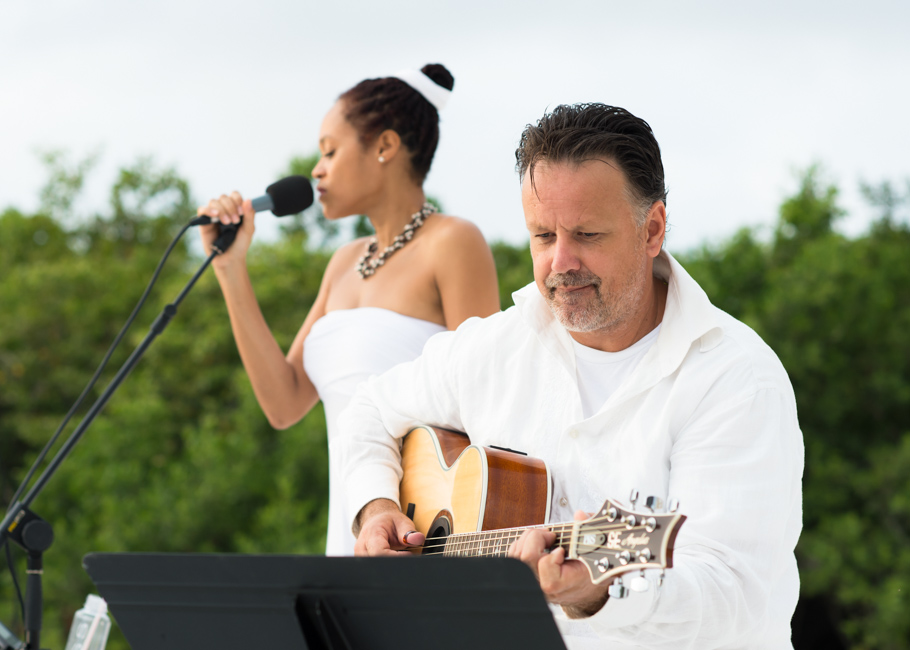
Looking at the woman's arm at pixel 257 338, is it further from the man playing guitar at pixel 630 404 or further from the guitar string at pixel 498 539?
the guitar string at pixel 498 539

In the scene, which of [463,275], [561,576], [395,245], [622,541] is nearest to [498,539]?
[561,576]

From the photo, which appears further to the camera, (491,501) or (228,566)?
(491,501)

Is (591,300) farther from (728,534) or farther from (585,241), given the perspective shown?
(728,534)

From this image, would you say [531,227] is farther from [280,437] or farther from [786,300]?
[280,437]

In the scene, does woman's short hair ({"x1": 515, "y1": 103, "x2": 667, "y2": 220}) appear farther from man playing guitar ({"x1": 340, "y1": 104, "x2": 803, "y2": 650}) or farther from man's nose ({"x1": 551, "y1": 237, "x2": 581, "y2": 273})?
man's nose ({"x1": 551, "y1": 237, "x2": 581, "y2": 273})

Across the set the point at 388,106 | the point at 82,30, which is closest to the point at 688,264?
the point at 388,106

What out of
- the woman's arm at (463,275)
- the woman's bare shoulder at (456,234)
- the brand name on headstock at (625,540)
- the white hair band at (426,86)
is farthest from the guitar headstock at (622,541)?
the white hair band at (426,86)

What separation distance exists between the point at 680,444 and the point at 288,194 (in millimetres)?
1432

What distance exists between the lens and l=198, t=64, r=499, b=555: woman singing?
263cm

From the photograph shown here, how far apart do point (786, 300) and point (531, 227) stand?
19.1 feet

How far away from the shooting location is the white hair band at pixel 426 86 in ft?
9.14

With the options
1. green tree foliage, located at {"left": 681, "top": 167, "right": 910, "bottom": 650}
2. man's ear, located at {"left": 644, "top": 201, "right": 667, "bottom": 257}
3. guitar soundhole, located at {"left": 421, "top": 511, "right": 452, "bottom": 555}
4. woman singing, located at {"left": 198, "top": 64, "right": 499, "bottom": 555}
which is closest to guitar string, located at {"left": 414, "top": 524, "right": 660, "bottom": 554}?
guitar soundhole, located at {"left": 421, "top": 511, "right": 452, "bottom": 555}

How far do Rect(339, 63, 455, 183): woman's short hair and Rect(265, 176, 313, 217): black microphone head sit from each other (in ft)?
0.77

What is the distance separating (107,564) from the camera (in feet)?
4.70
